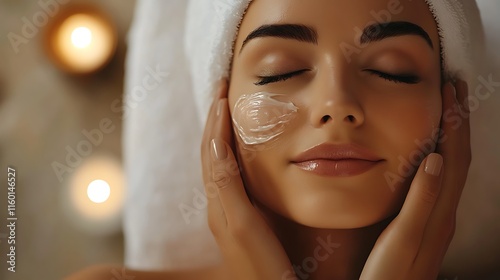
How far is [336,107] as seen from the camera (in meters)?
0.81

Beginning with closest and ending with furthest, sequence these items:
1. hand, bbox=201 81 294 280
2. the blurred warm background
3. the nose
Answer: the nose, hand, bbox=201 81 294 280, the blurred warm background

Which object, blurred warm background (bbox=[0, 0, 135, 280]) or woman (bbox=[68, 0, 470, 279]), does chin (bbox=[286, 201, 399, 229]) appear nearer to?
woman (bbox=[68, 0, 470, 279])

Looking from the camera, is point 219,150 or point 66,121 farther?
point 66,121

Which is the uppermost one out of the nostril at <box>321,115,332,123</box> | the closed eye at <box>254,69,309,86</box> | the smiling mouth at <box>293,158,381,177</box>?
the closed eye at <box>254,69,309,86</box>

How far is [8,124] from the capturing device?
1.40 meters

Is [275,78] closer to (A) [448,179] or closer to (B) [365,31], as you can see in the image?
(B) [365,31]

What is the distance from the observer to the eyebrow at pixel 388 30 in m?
0.84

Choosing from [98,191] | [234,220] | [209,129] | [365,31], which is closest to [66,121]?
[98,191]

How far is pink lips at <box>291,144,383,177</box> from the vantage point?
0.83 metres

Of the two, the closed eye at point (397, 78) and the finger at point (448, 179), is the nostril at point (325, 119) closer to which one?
the closed eye at point (397, 78)

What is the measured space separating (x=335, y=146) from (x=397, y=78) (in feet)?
0.57

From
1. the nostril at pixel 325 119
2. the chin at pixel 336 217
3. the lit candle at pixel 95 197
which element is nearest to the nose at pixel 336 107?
the nostril at pixel 325 119

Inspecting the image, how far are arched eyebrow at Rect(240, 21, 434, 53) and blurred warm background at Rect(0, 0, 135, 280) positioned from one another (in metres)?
0.69

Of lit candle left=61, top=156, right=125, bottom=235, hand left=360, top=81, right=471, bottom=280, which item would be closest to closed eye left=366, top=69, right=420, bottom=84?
hand left=360, top=81, right=471, bottom=280
